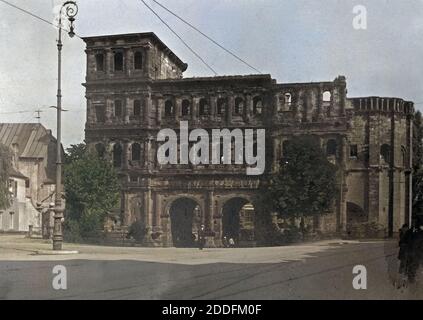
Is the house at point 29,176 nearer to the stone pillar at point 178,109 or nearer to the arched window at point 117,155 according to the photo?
the arched window at point 117,155

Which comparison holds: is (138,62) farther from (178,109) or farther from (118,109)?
(178,109)

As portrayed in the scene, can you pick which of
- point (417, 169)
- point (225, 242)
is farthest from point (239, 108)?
point (417, 169)

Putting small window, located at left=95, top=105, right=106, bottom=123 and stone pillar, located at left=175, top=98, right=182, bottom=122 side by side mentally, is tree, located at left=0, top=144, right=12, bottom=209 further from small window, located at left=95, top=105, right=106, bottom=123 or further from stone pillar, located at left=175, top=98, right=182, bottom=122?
stone pillar, located at left=175, top=98, right=182, bottom=122

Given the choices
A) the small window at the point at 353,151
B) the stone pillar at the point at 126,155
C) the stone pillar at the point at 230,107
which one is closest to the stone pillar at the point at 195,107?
the stone pillar at the point at 230,107

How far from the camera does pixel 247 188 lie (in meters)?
10.2

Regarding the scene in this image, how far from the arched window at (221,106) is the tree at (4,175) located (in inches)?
145

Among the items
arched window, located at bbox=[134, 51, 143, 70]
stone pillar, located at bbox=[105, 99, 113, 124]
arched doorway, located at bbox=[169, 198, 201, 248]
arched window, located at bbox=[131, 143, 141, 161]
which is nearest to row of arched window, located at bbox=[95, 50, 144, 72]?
arched window, located at bbox=[134, 51, 143, 70]

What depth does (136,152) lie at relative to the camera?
33.1 ft

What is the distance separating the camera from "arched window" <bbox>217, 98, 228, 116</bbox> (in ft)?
33.6

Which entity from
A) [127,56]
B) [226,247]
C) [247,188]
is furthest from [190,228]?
[127,56]

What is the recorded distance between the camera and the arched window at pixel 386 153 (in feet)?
32.1
